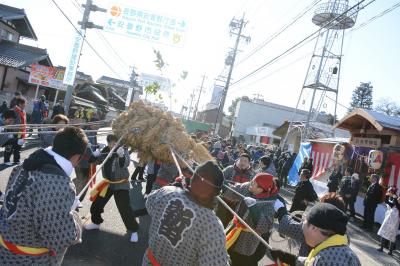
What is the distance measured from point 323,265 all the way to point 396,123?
1235cm

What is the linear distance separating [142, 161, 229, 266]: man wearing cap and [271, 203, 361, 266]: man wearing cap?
672mm

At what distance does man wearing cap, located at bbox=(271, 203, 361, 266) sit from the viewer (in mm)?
2588

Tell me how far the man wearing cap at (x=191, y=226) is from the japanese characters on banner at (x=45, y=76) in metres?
20.1

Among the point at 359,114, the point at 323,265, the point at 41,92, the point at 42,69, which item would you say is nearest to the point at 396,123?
the point at 359,114

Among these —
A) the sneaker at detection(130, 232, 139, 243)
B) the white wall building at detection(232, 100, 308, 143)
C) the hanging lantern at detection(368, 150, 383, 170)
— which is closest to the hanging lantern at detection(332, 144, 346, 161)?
the hanging lantern at detection(368, 150, 383, 170)

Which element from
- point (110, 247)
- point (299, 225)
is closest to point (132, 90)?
point (110, 247)

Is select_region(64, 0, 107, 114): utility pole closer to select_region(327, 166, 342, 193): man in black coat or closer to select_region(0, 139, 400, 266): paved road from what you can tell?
select_region(0, 139, 400, 266): paved road

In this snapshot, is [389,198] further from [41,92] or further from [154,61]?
[41,92]

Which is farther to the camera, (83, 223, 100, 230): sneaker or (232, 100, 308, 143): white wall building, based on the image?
(232, 100, 308, 143): white wall building

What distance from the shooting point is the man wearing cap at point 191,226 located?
2.74 m

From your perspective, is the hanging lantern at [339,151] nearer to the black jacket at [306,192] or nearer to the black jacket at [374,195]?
the black jacket at [374,195]

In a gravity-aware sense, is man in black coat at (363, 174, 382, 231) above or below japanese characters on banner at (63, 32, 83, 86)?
below

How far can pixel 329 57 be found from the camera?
20.6 metres

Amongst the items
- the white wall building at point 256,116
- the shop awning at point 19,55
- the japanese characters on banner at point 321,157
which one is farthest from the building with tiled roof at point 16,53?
the white wall building at point 256,116
